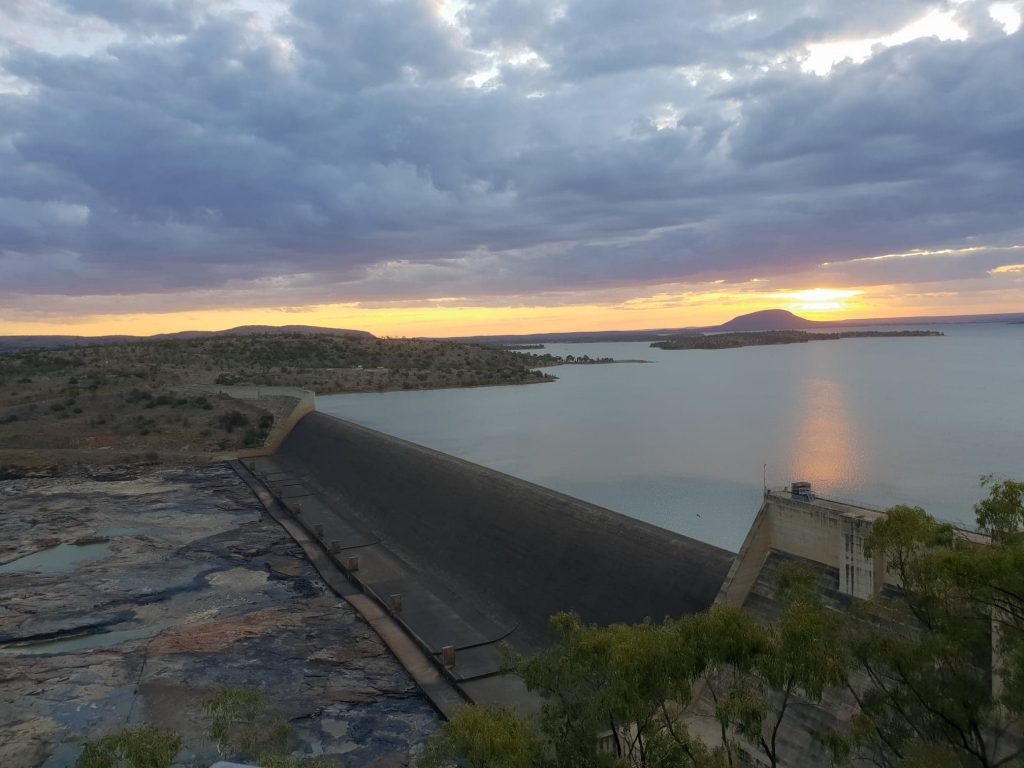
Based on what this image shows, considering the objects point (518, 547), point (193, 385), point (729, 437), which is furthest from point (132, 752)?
point (193, 385)

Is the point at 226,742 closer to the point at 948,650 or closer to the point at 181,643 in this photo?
the point at 181,643

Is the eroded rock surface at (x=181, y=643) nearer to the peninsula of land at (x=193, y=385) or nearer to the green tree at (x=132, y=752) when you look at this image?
the green tree at (x=132, y=752)

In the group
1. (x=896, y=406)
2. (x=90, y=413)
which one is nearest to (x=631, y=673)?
(x=896, y=406)

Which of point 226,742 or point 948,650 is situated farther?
point 226,742

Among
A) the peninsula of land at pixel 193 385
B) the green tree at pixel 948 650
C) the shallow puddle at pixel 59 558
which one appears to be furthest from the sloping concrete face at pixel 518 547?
the peninsula of land at pixel 193 385

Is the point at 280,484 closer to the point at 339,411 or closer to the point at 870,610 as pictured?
the point at 339,411

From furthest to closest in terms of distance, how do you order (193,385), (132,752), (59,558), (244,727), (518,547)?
(193,385), (59,558), (518,547), (244,727), (132,752)
